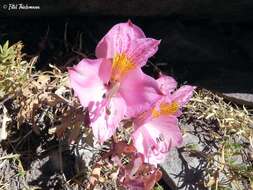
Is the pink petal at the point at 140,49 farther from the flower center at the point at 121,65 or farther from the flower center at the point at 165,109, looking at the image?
the flower center at the point at 165,109

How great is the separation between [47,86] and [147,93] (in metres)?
0.55

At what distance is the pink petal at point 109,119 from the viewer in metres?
1.42

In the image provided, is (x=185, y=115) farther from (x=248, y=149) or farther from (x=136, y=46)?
(x=136, y=46)

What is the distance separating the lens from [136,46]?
1.42m

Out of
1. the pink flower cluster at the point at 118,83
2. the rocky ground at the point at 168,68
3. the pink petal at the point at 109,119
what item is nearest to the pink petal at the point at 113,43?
the pink flower cluster at the point at 118,83

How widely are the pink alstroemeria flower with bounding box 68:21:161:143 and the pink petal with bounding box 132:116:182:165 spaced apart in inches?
3.7

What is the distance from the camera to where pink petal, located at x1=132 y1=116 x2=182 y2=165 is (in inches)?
59.9

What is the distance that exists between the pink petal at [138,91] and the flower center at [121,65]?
0.6 inches

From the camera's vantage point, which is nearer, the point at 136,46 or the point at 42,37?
the point at 136,46

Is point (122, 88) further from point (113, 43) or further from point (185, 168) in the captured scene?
point (185, 168)

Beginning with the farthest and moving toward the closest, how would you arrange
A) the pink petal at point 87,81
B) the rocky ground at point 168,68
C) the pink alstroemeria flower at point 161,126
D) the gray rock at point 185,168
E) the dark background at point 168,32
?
the dark background at point 168,32 < the gray rock at point 185,168 < the rocky ground at point 168,68 < the pink alstroemeria flower at point 161,126 < the pink petal at point 87,81

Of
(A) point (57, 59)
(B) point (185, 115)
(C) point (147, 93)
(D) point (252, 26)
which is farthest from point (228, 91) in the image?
(C) point (147, 93)

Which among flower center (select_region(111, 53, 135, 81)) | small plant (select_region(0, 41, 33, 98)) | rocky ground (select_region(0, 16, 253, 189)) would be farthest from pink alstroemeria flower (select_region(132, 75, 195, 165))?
small plant (select_region(0, 41, 33, 98))

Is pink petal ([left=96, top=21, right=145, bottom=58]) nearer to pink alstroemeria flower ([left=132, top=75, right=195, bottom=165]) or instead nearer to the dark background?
pink alstroemeria flower ([left=132, top=75, right=195, bottom=165])
